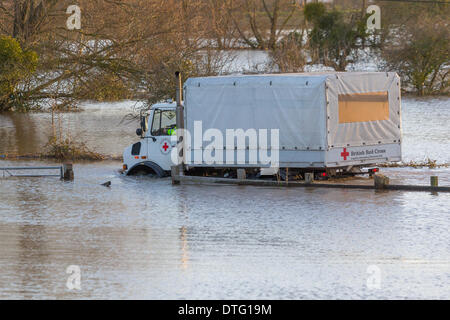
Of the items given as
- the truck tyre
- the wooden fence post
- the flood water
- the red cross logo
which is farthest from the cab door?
the red cross logo

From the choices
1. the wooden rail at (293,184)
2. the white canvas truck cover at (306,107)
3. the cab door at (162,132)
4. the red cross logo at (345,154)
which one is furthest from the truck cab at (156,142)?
the red cross logo at (345,154)

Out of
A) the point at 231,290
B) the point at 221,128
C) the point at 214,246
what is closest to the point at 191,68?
the point at 221,128

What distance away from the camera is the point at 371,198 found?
19.8m

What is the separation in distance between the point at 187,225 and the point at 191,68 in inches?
849

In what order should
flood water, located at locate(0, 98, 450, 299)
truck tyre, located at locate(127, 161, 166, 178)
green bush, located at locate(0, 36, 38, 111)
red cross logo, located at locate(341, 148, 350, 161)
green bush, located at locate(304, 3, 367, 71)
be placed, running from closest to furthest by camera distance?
1. flood water, located at locate(0, 98, 450, 299)
2. red cross logo, located at locate(341, 148, 350, 161)
3. truck tyre, located at locate(127, 161, 166, 178)
4. green bush, located at locate(0, 36, 38, 111)
5. green bush, located at locate(304, 3, 367, 71)

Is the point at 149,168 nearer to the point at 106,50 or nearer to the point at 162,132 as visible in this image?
the point at 162,132

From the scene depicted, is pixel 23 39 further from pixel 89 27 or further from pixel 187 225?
pixel 187 225

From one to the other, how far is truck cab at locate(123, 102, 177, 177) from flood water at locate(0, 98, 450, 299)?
499 mm

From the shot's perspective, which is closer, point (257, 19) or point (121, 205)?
point (121, 205)

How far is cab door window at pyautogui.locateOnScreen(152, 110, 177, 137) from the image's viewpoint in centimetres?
2333

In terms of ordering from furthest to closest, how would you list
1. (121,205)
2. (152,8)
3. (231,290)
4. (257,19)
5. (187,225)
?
1. (257,19)
2. (152,8)
3. (121,205)
4. (187,225)
5. (231,290)

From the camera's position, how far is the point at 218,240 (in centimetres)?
1497

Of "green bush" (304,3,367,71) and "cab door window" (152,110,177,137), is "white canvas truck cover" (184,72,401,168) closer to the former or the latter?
"cab door window" (152,110,177,137)

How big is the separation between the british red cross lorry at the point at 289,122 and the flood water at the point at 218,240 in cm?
85
